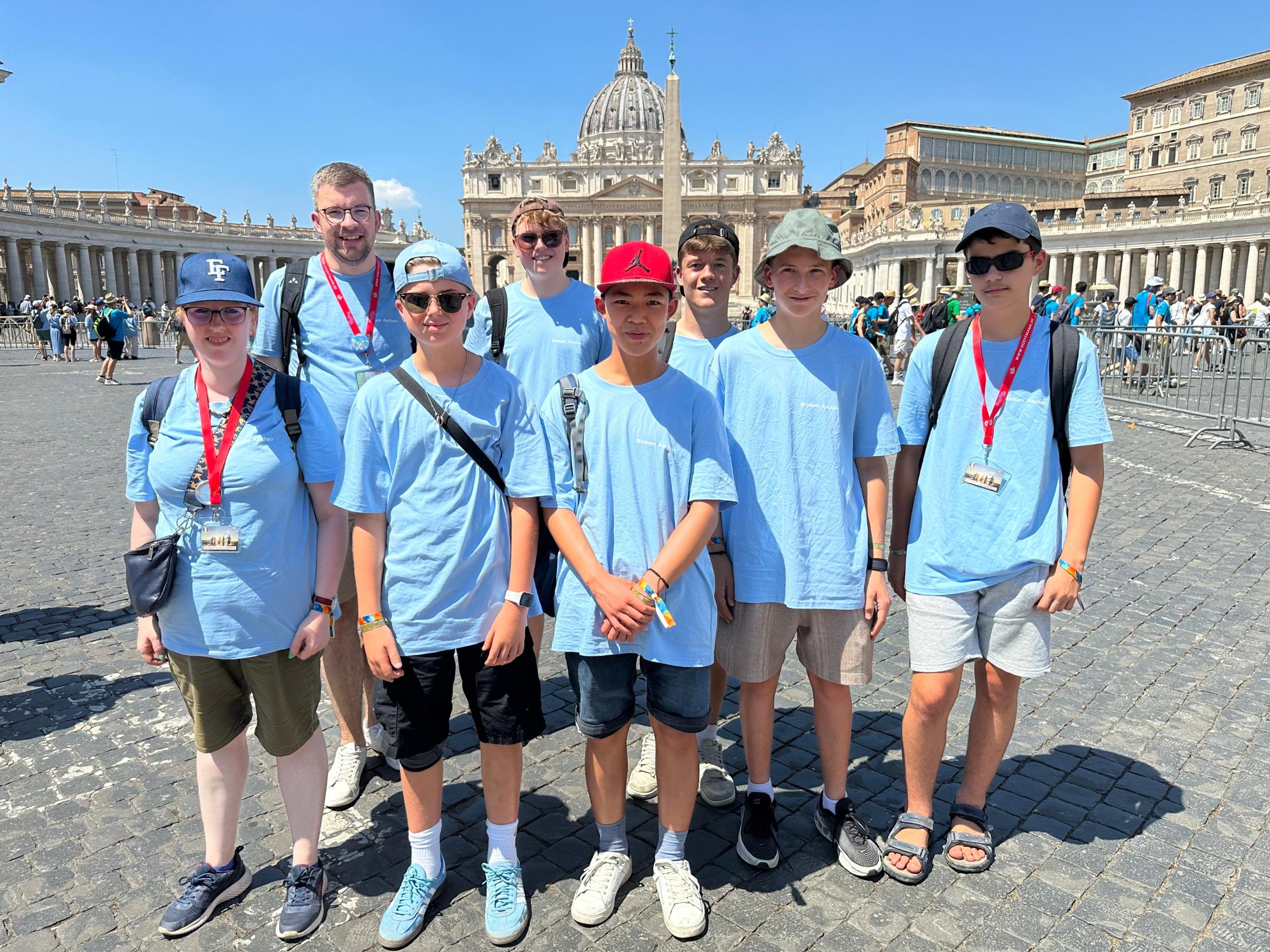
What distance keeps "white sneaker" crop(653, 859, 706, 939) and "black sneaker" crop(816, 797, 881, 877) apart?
0.51 meters

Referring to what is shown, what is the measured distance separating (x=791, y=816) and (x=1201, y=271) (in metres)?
56.8

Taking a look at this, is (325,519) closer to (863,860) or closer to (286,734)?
(286,734)

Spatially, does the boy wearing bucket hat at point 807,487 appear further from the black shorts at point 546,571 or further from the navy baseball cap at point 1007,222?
→ the black shorts at point 546,571

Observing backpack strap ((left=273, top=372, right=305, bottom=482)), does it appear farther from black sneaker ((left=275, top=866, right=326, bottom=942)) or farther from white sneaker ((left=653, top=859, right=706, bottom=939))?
white sneaker ((left=653, top=859, right=706, bottom=939))

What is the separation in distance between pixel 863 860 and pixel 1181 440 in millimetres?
10484

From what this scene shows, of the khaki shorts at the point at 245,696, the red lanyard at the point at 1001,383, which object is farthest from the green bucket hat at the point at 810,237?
the khaki shorts at the point at 245,696

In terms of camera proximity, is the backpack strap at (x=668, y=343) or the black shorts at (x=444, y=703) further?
the backpack strap at (x=668, y=343)

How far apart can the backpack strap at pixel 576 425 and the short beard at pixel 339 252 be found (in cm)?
124

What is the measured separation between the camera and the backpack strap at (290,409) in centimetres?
242

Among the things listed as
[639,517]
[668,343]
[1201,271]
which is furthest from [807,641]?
[1201,271]

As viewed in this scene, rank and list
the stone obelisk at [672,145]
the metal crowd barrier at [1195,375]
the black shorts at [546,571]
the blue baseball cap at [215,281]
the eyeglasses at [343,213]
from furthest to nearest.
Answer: the stone obelisk at [672,145]
the metal crowd barrier at [1195,375]
the eyeglasses at [343,213]
the black shorts at [546,571]
the blue baseball cap at [215,281]

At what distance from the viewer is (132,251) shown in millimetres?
54188

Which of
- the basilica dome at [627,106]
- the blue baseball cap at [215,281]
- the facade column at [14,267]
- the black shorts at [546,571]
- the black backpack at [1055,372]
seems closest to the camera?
the blue baseball cap at [215,281]

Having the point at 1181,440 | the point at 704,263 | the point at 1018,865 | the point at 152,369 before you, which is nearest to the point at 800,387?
the point at 704,263
